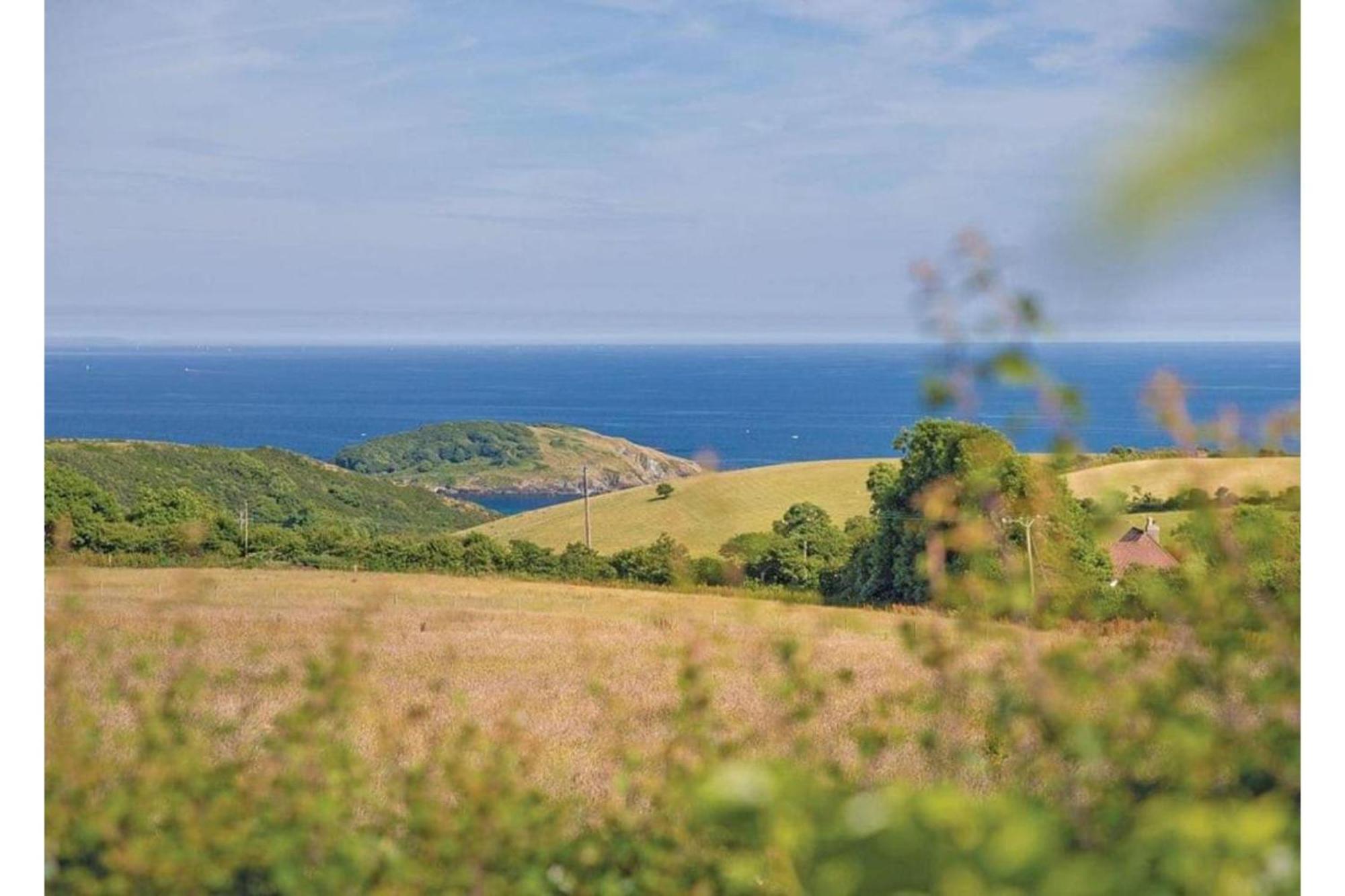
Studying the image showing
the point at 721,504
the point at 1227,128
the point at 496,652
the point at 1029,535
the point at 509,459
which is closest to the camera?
the point at 1227,128

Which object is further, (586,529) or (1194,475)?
(586,529)

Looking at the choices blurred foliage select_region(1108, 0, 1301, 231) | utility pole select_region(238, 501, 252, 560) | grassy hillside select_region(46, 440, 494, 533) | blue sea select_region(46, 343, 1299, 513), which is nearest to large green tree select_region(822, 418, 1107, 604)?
blue sea select_region(46, 343, 1299, 513)

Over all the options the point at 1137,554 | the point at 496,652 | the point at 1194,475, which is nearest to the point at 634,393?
the point at 496,652

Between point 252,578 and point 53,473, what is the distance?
54cm

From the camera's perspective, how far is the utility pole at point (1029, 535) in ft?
7.43

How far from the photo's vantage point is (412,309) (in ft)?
8.93

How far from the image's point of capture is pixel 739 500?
120 inches

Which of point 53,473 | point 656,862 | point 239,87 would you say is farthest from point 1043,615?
point 53,473

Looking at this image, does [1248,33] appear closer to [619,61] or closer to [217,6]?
[619,61]

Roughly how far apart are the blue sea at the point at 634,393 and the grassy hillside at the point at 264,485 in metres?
0.07

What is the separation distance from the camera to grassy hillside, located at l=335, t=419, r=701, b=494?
3598 millimetres

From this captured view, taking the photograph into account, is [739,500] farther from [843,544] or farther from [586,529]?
[586,529]

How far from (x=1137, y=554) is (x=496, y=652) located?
52.2 inches
